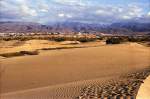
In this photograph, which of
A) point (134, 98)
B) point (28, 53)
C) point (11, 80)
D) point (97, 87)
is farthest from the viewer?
point (28, 53)

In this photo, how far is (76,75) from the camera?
1716cm

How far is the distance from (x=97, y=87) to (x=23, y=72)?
27.1ft

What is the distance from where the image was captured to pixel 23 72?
19.2 m

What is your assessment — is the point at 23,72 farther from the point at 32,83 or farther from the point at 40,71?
the point at 32,83

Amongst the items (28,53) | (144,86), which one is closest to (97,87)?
(144,86)

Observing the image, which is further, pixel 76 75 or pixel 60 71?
pixel 60 71

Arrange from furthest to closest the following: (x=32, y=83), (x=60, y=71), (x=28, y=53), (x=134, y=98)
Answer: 1. (x=28, y=53)
2. (x=60, y=71)
3. (x=32, y=83)
4. (x=134, y=98)

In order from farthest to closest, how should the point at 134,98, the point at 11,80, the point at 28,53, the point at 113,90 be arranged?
the point at 28,53 → the point at 11,80 → the point at 113,90 → the point at 134,98

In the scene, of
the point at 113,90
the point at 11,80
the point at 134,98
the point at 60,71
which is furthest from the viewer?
the point at 60,71

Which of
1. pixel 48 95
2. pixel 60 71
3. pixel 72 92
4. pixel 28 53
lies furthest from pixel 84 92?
pixel 28 53

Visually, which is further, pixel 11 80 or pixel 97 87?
pixel 11 80

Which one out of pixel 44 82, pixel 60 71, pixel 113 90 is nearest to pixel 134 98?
pixel 113 90

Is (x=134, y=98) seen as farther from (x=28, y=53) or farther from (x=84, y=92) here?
(x=28, y=53)

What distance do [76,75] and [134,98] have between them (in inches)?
322
